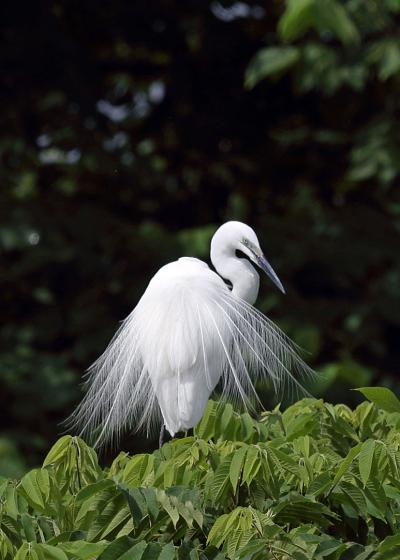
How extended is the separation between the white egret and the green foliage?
0.51m

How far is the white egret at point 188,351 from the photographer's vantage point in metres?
2.53

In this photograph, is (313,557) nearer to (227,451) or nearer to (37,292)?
(227,451)

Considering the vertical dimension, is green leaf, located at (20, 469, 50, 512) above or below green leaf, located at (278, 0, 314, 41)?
below

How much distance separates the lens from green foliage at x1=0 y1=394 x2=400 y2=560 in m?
1.61

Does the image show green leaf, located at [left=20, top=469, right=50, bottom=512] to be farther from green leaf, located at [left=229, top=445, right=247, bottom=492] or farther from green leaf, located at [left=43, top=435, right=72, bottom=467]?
green leaf, located at [left=229, top=445, right=247, bottom=492]

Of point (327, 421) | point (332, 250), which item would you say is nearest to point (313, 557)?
point (327, 421)

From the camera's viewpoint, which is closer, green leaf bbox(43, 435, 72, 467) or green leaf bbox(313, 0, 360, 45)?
green leaf bbox(43, 435, 72, 467)

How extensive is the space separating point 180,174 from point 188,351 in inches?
158

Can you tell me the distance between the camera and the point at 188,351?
2.51 m

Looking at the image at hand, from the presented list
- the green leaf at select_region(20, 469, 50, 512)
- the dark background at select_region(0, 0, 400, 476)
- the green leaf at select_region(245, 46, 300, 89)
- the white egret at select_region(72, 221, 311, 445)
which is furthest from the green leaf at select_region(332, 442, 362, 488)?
the green leaf at select_region(245, 46, 300, 89)

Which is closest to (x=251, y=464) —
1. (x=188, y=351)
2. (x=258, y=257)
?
(x=188, y=351)

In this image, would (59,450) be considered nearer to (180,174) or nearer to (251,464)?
(251,464)

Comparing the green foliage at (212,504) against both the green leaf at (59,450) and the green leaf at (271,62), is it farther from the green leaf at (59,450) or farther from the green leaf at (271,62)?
the green leaf at (271,62)

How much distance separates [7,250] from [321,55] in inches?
71.2
